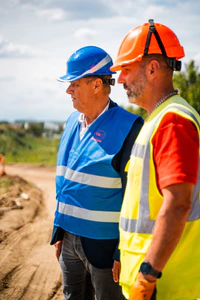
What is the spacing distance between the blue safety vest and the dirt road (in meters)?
2.16

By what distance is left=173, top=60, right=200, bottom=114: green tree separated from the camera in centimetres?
1891

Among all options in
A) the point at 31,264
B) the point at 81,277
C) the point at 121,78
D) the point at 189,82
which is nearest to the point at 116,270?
the point at 81,277

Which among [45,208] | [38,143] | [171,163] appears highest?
[171,163]

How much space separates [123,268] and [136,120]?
1266 mm

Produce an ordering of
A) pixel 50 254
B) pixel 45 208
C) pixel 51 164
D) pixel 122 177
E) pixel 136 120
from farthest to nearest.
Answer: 1. pixel 51 164
2. pixel 45 208
3. pixel 50 254
4. pixel 136 120
5. pixel 122 177

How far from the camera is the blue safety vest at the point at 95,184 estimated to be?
123 inches

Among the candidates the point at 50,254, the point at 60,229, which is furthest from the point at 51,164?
the point at 60,229

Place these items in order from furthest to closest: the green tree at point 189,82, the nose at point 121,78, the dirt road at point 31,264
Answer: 1. the green tree at point 189,82
2. the dirt road at point 31,264
3. the nose at point 121,78

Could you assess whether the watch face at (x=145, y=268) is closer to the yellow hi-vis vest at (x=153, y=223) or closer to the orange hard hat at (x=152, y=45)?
the yellow hi-vis vest at (x=153, y=223)

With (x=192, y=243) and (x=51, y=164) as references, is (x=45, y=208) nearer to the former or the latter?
(x=192, y=243)

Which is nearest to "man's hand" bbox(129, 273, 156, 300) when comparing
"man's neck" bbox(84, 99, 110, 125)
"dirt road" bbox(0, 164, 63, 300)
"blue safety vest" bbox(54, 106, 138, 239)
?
"blue safety vest" bbox(54, 106, 138, 239)

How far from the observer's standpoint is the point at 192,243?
2.25 m

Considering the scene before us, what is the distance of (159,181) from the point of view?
82.9 inches

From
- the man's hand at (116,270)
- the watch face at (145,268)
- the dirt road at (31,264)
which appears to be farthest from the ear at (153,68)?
the dirt road at (31,264)
